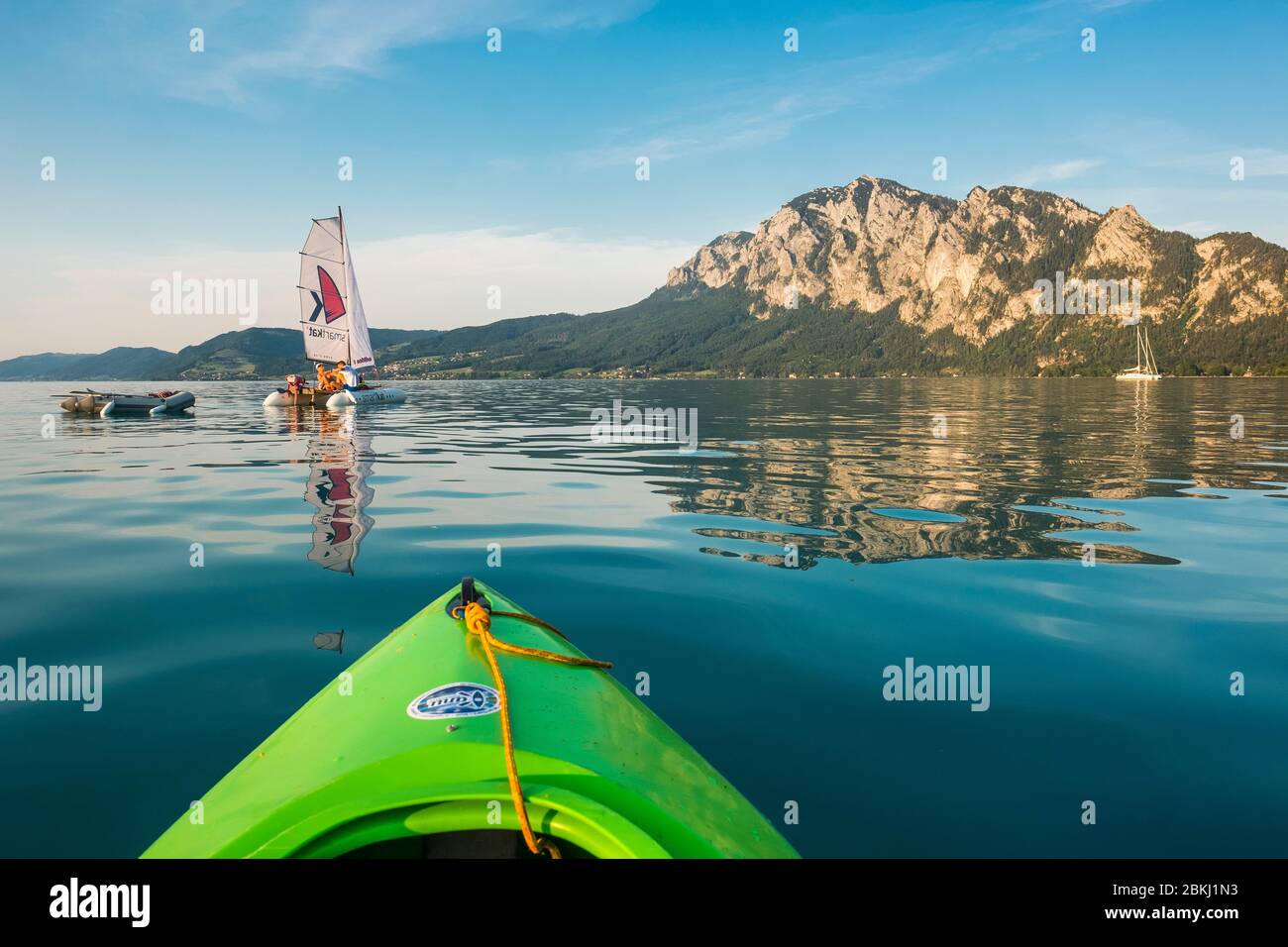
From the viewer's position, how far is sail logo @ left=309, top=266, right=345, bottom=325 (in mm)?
51469

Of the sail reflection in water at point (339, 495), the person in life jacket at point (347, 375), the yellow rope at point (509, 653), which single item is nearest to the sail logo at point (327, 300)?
the person in life jacket at point (347, 375)

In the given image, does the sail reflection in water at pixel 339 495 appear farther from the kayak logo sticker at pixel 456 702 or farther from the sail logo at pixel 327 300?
the sail logo at pixel 327 300

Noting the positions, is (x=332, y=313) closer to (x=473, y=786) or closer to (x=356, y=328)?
(x=356, y=328)

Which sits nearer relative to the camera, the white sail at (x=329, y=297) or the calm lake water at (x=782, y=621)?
the calm lake water at (x=782, y=621)

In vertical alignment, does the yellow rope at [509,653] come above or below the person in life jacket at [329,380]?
below

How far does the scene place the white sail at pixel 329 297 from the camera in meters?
50.6

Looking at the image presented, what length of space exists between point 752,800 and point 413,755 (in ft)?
7.40

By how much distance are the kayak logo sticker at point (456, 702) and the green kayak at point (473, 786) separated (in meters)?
0.01

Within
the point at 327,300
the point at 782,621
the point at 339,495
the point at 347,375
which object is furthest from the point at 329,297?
the point at 782,621

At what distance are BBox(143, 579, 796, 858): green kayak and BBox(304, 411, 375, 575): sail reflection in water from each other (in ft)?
20.7

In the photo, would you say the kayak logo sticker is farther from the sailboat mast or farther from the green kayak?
the sailboat mast

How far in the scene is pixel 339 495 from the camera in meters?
15.8

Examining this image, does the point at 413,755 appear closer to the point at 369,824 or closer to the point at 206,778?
the point at 369,824
